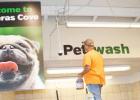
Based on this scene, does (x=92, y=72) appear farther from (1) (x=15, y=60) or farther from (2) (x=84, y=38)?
(2) (x=84, y=38)

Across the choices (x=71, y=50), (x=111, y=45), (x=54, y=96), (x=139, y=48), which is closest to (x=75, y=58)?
(x=71, y=50)

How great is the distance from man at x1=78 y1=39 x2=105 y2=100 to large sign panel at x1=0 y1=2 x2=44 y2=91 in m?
0.83

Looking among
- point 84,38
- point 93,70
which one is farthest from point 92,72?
point 84,38

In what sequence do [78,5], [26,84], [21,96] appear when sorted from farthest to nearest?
[21,96] < [78,5] < [26,84]

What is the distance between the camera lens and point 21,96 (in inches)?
491

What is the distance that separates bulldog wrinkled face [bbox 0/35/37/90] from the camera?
4.88m

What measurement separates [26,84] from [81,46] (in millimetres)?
3125

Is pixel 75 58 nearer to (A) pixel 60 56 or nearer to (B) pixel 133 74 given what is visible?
(A) pixel 60 56

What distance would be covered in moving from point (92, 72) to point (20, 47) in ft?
4.48

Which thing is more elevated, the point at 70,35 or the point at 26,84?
the point at 70,35

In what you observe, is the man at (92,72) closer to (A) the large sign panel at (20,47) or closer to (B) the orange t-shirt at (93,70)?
(B) the orange t-shirt at (93,70)

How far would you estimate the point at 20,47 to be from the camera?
5.16m

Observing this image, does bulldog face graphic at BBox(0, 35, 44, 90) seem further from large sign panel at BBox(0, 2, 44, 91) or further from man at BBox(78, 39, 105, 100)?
man at BBox(78, 39, 105, 100)

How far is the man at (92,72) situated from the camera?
14.9ft
